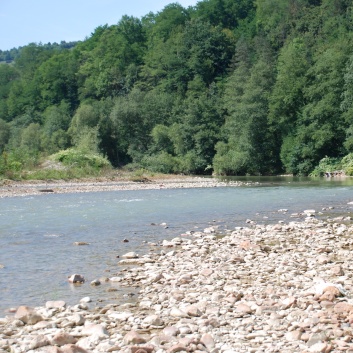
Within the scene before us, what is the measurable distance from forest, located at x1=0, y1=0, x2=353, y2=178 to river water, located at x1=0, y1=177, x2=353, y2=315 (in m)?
20.2

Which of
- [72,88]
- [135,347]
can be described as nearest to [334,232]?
[135,347]

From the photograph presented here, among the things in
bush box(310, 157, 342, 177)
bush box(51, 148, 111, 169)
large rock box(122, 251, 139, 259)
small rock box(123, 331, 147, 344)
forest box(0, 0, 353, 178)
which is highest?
forest box(0, 0, 353, 178)

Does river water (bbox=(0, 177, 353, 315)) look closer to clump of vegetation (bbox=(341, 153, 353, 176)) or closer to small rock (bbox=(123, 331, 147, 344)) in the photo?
small rock (bbox=(123, 331, 147, 344))

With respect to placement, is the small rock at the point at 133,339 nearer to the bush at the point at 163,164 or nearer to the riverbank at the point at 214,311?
the riverbank at the point at 214,311

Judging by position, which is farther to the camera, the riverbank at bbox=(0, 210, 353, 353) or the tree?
the tree

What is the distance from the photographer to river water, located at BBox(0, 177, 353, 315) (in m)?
10.0

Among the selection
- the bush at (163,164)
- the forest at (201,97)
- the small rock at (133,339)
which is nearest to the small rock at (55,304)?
the small rock at (133,339)

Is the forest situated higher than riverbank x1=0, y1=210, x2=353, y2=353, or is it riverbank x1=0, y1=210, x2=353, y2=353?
the forest

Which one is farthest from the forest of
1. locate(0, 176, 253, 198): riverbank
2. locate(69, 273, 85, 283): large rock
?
locate(69, 273, 85, 283): large rock

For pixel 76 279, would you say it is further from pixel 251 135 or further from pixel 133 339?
pixel 251 135

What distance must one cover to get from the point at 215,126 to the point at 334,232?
54829 mm

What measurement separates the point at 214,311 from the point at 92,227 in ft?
37.5

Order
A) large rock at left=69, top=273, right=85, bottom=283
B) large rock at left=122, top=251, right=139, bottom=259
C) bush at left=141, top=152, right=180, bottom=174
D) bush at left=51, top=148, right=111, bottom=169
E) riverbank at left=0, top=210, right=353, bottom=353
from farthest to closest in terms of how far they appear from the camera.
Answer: bush at left=141, top=152, right=180, bottom=174 → bush at left=51, top=148, right=111, bottom=169 → large rock at left=122, top=251, right=139, bottom=259 → large rock at left=69, top=273, right=85, bottom=283 → riverbank at left=0, top=210, right=353, bottom=353

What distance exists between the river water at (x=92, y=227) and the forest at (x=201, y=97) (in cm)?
2018
